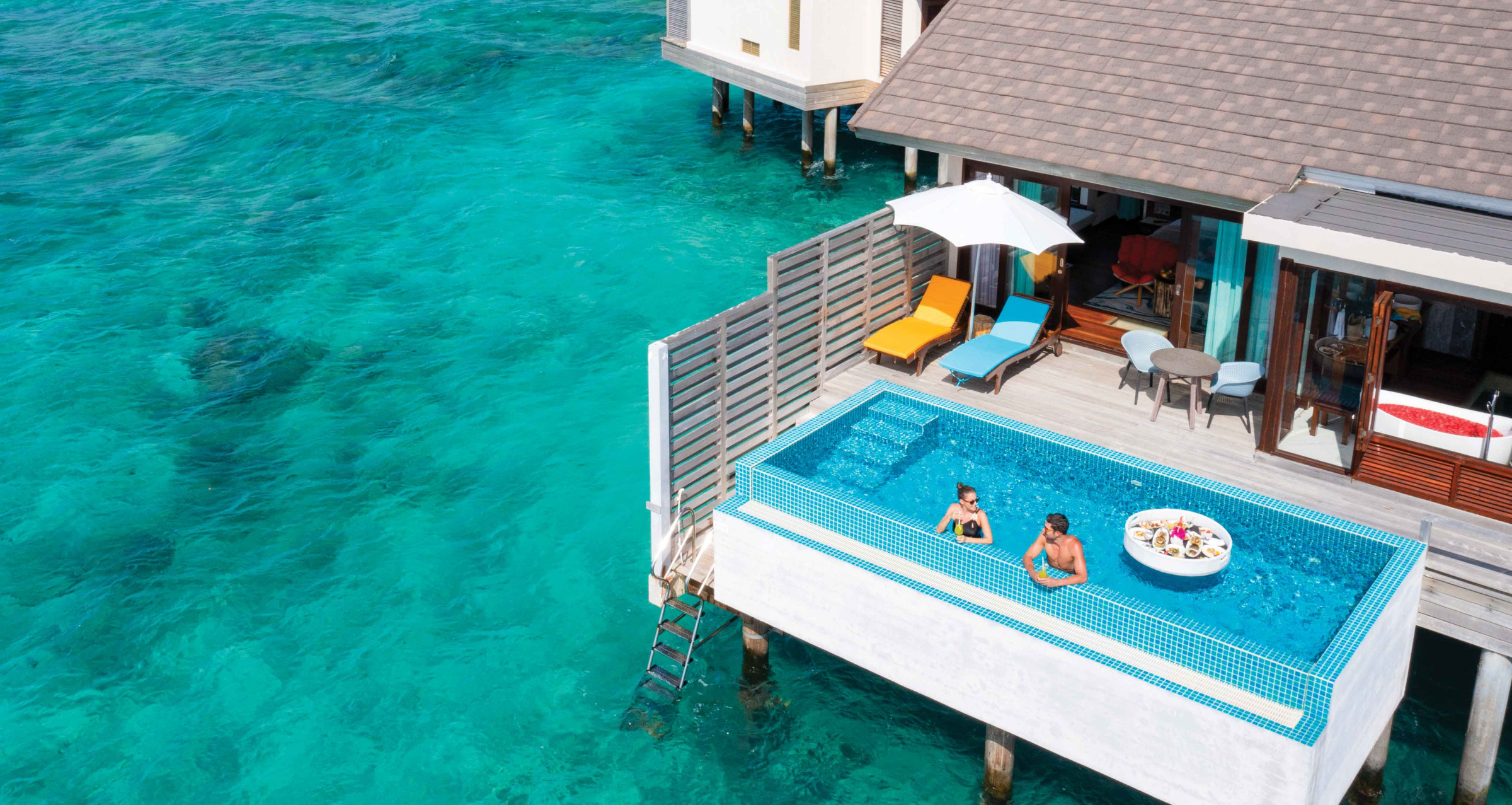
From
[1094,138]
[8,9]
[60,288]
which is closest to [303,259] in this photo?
[60,288]

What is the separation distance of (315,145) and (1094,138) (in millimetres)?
25559

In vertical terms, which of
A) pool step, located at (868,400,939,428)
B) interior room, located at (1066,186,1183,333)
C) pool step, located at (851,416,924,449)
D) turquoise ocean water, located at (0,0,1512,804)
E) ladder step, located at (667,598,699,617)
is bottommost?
turquoise ocean water, located at (0,0,1512,804)

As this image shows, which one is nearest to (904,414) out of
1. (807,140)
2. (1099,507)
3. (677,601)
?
(1099,507)

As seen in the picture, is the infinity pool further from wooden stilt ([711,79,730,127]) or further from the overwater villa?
wooden stilt ([711,79,730,127])

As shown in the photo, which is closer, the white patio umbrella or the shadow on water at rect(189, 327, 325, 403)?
the white patio umbrella

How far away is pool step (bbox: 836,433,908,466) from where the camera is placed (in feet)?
49.0

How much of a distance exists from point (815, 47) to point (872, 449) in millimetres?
16200

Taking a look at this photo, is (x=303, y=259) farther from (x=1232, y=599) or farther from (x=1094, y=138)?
(x=1232, y=599)

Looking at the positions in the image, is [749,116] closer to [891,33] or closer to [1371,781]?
[891,33]

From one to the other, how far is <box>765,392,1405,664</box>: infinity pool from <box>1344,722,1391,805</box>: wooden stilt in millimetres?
1895

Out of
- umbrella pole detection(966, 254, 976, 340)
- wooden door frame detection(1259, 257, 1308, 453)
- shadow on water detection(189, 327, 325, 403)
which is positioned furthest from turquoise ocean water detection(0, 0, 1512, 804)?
umbrella pole detection(966, 254, 976, 340)

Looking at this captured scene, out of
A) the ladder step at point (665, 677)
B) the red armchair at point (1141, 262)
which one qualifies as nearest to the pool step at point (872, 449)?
the ladder step at point (665, 677)

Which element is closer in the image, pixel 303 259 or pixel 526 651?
pixel 526 651

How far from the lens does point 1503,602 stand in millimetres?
12133
